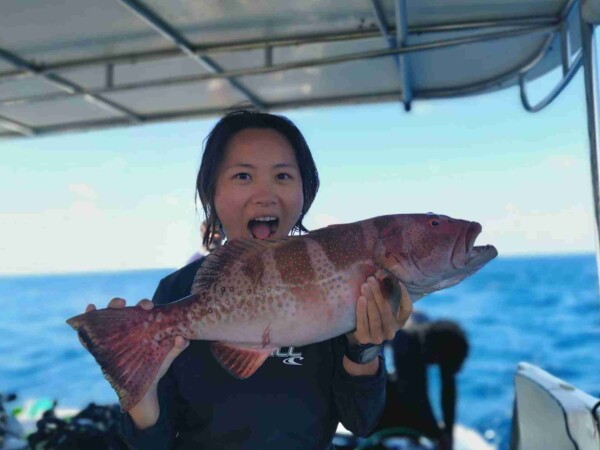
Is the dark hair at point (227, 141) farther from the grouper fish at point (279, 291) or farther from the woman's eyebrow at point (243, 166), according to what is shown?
the grouper fish at point (279, 291)

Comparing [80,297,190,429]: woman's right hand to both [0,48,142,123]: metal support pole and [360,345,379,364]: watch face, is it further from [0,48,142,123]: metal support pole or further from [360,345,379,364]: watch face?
[0,48,142,123]: metal support pole

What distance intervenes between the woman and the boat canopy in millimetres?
1550

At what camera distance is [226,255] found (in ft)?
5.84

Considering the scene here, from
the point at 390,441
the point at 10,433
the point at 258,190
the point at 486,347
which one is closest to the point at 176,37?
the point at 258,190

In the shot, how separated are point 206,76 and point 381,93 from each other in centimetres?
145

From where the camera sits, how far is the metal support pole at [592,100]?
2615 millimetres

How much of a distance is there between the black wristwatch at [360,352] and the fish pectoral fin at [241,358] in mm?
261

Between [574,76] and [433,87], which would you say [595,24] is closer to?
[574,76]

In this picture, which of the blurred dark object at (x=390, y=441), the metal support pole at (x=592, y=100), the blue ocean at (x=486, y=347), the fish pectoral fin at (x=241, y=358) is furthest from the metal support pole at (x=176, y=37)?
the blue ocean at (x=486, y=347)

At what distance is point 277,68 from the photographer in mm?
3682

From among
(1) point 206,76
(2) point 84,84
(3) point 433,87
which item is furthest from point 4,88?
(3) point 433,87

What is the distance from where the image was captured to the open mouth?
6.52ft

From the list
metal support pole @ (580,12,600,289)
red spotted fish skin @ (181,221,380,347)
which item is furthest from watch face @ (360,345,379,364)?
metal support pole @ (580,12,600,289)

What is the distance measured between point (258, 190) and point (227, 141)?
291 mm
